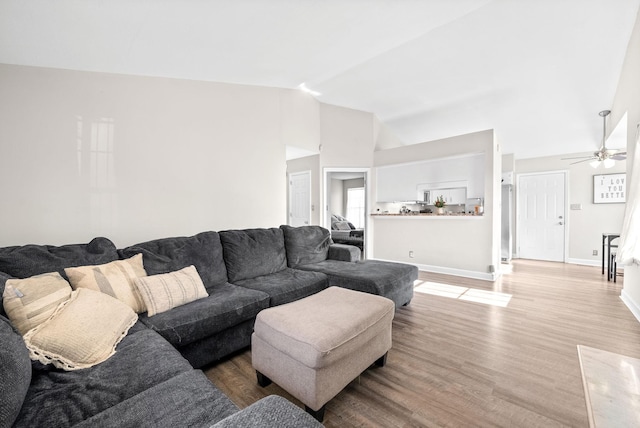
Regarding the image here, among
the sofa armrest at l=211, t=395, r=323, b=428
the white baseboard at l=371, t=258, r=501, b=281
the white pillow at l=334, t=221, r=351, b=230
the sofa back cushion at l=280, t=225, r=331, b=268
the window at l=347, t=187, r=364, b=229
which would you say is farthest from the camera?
the window at l=347, t=187, r=364, b=229

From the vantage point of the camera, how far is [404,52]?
3.32 meters

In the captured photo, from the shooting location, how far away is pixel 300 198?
18.6 feet

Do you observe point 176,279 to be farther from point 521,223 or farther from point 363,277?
point 521,223

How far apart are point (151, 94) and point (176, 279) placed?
2002 millimetres

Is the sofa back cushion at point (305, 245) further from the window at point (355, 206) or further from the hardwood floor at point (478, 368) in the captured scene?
the window at point (355, 206)

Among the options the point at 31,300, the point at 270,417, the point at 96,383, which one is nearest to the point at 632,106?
the point at 270,417

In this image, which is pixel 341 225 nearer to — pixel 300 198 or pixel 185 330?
pixel 300 198

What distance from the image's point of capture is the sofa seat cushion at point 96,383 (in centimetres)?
91

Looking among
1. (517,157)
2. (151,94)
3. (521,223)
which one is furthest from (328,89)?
(521,223)

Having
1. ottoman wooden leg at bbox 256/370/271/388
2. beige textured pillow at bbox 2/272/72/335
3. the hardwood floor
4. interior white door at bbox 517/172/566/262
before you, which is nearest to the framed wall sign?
interior white door at bbox 517/172/566/262

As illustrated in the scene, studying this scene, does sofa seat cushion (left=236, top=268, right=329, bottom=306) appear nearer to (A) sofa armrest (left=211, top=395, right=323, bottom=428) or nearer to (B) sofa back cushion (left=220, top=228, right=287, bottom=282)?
(B) sofa back cushion (left=220, top=228, right=287, bottom=282)

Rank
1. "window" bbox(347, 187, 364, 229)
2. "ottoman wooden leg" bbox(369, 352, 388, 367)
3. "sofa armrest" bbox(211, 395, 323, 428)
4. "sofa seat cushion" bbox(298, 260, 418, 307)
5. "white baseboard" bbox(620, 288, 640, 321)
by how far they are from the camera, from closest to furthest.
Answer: "sofa armrest" bbox(211, 395, 323, 428) → "ottoman wooden leg" bbox(369, 352, 388, 367) → "sofa seat cushion" bbox(298, 260, 418, 307) → "white baseboard" bbox(620, 288, 640, 321) → "window" bbox(347, 187, 364, 229)

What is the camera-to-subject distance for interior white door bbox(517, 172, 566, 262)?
5.95 m

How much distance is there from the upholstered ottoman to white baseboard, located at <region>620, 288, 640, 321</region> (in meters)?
2.86
